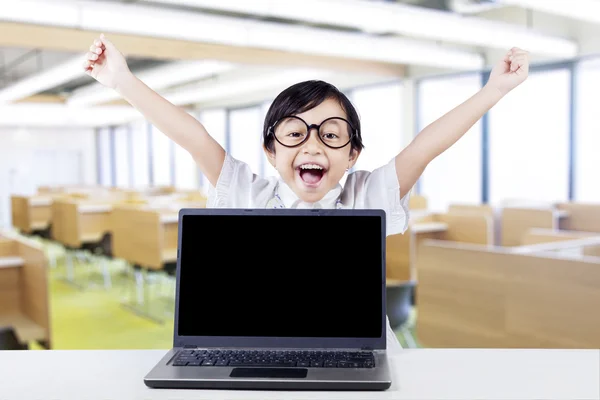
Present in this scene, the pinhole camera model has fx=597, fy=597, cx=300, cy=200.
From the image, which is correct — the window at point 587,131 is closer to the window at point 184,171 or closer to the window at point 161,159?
the window at point 184,171

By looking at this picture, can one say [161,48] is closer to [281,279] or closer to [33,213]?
[33,213]

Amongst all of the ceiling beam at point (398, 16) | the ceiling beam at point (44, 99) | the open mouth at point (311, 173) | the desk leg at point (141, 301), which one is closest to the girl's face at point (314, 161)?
the open mouth at point (311, 173)

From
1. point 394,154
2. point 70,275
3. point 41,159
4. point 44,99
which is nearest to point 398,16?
point 394,154

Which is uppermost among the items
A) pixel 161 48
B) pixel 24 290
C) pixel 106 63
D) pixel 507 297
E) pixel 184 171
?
pixel 161 48

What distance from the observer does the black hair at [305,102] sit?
4.20ft

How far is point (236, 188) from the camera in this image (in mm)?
1331

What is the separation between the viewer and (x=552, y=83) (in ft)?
21.7

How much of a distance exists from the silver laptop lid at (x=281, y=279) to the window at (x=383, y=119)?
754 cm

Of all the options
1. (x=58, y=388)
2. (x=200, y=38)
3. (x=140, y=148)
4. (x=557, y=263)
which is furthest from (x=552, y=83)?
(x=140, y=148)

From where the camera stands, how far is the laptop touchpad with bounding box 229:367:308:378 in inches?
35.8

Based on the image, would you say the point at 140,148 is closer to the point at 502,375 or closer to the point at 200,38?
the point at 200,38

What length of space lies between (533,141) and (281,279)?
643 cm

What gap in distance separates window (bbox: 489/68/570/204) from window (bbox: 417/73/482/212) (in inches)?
11.3

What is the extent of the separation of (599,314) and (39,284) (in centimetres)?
283
